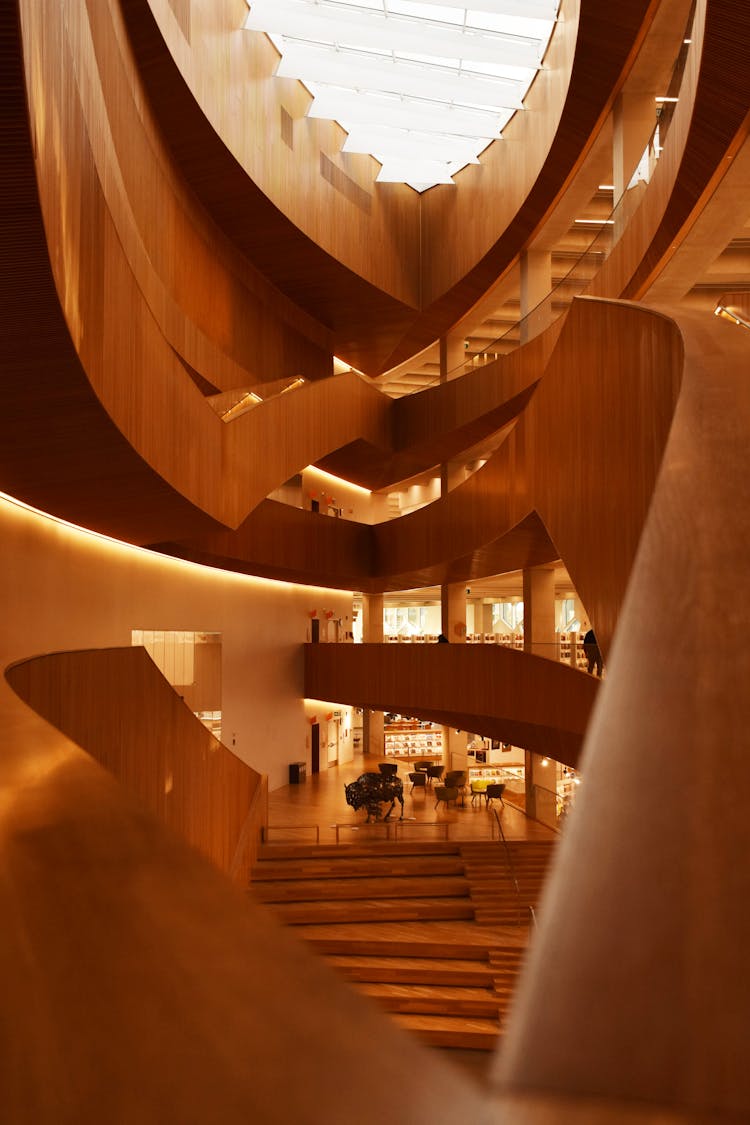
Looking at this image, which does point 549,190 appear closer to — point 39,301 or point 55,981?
point 39,301

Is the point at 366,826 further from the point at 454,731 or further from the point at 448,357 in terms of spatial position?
the point at 448,357

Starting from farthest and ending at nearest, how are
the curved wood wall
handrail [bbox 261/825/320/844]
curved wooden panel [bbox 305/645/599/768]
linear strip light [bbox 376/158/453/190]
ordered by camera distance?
1. linear strip light [bbox 376/158/453/190]
2. handrail [bbox 261/825/320/844]
3. curved wooden panel [bbox 305/645/599/768]
4. the curved wood wall

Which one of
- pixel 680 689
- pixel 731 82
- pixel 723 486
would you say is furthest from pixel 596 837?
pixel 731 82

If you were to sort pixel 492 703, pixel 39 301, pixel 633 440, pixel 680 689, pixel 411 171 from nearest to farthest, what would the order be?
pixel 680 689, pixel 39 301, pixel 633 440, pixel 492 703, pixel 411 171

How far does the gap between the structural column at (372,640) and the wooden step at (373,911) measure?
440 inches

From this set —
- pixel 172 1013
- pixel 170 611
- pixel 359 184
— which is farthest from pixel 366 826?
pixel 172 1013

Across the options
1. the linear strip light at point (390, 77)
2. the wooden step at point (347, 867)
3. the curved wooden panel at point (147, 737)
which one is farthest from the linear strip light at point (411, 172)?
the wooden step at point (347, 867)

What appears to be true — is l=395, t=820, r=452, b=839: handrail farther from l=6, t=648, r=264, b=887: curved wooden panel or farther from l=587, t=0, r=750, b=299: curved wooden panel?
l=587, t=0, r=750, b=299: curved wooden panel

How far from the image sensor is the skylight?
1434 cm

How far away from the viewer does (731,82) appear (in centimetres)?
818

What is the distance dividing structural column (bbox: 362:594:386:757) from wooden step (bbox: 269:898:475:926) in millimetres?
11188

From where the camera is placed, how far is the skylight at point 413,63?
47.1 ft

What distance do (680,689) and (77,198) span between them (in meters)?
5.01

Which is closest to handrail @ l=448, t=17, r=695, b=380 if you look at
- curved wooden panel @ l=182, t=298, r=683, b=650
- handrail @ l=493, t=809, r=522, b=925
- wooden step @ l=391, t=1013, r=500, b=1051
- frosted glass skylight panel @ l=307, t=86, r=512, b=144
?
curved wooden panel @ l=182, t=298, r=683, b=650
